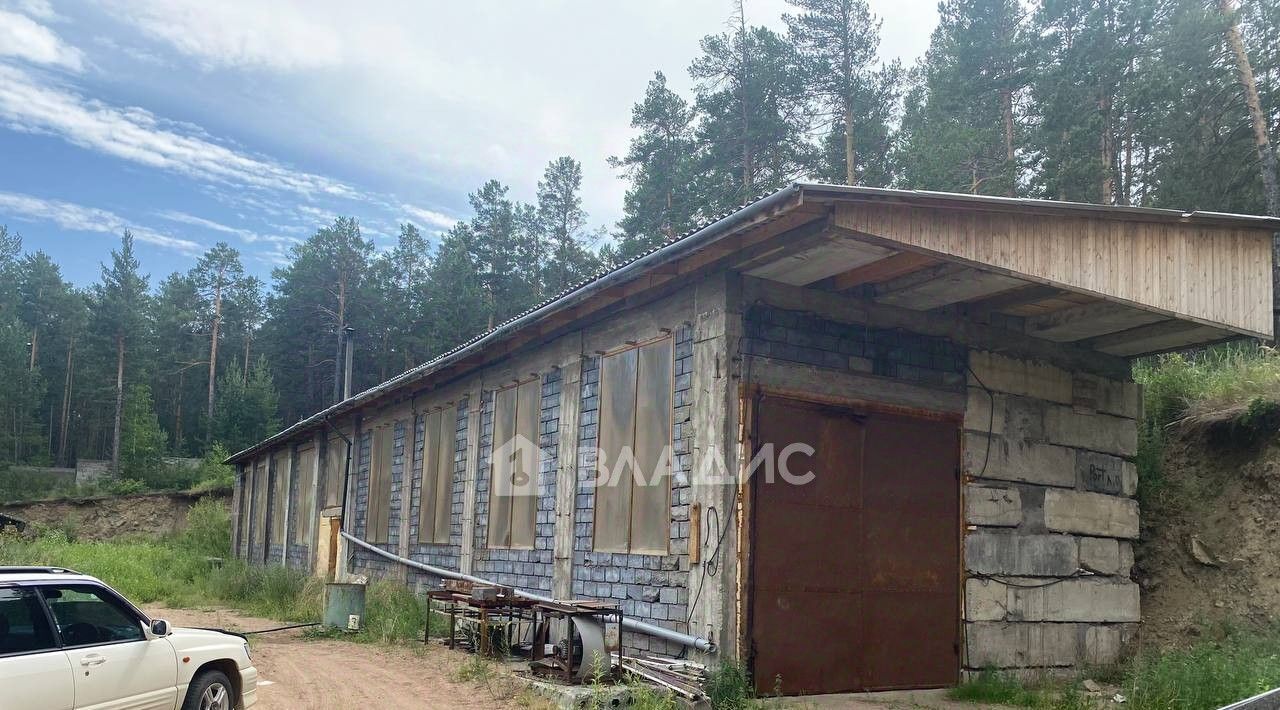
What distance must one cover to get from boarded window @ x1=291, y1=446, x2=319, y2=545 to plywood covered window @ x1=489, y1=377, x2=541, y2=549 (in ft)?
32.0

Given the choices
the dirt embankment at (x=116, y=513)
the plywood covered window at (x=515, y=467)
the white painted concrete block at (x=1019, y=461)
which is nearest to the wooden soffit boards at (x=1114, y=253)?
the white painted concrete block at (x=1019, y=461)

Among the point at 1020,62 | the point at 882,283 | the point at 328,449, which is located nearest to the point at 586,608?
the point at 882,283

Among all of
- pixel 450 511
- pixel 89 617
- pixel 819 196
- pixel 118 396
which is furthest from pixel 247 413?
pixel 819 196

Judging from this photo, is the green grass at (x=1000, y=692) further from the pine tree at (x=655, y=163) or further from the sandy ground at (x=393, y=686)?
the pine tree at (x=655, y=163)

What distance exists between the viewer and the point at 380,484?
741 inches

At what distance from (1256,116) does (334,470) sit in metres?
19.9

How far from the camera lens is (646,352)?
35.6ft

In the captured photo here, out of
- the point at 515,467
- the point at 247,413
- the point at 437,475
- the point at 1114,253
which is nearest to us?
the point at 1114,253

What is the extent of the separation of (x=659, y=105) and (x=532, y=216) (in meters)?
13.4

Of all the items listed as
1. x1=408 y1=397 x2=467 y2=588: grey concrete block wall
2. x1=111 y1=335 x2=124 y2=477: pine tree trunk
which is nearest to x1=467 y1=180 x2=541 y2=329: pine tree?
x1=111 y1=335 x2=124 y2=477: pine tree trunk

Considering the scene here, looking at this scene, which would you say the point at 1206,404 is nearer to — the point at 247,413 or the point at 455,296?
the point at 455,296

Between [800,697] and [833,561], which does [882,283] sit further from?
[800,697]

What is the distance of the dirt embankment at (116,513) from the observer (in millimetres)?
38344

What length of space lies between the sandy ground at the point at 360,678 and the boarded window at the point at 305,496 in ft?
30.0
